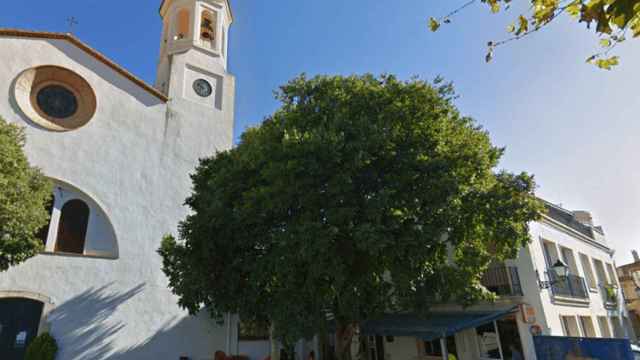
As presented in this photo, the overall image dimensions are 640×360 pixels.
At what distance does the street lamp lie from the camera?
11516 mm

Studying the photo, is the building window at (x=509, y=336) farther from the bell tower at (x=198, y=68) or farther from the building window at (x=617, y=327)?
the bell tower at (x=198, y=68)

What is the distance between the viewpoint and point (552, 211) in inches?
671

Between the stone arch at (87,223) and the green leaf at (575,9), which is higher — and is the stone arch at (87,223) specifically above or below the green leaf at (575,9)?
above

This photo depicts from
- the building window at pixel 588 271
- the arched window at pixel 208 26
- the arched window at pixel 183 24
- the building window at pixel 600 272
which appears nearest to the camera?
the building window at pixel 588 271

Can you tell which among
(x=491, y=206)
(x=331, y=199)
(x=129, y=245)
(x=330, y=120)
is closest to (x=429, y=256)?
(x=491, y=206)

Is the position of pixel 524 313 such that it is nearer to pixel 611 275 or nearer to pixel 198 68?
pixel 611 275

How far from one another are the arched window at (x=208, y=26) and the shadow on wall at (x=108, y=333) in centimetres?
1424

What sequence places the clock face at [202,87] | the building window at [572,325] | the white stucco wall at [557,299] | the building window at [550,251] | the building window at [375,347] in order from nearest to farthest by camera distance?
the white stucco wall at [557,299] → the building window at [572,325] → the building window at [550,251] → the building window at [375,347] → the clock face at [202,87]

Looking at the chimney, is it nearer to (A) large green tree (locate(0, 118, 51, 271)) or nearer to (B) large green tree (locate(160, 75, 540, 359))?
(B) large green tree (locate(160, 75, 540, 359))

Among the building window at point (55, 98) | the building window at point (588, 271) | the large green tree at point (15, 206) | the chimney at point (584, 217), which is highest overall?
the building window at point (55, 98)

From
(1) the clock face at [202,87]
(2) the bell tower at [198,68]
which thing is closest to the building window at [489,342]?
(2) the bell tower at [198,68]

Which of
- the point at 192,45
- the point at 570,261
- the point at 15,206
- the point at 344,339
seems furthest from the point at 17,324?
the point at 570,261

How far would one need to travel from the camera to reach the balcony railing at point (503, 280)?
42.6ft

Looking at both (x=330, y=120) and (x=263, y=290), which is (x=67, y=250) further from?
(x=330, y=120)
